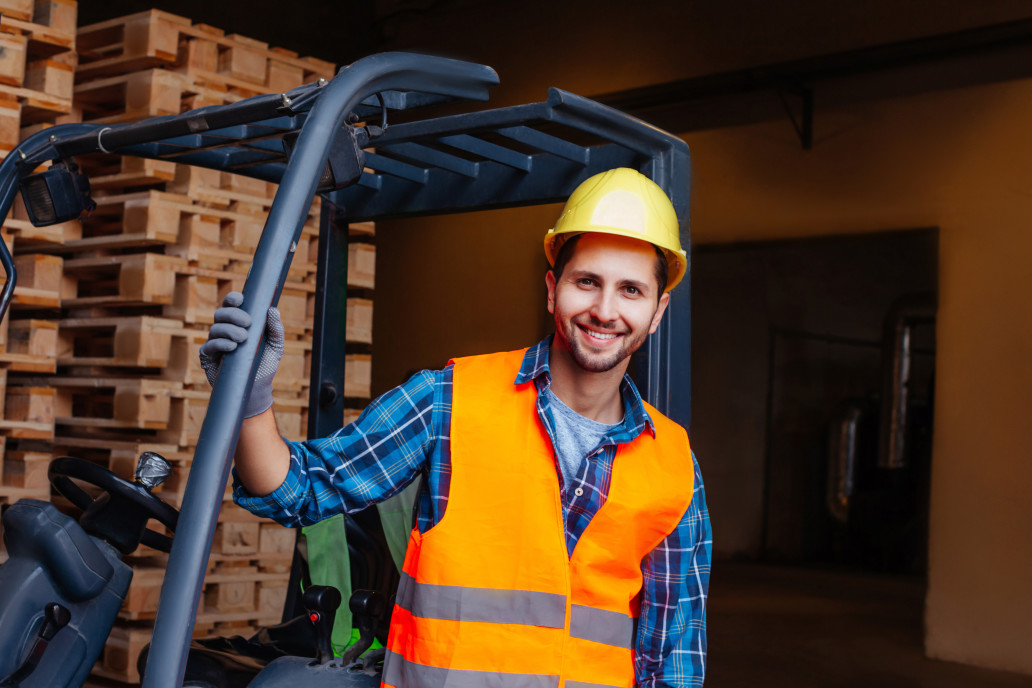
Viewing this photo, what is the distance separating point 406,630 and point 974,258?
658 centimetres

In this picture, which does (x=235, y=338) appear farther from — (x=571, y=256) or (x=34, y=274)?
(x=34, y=274)

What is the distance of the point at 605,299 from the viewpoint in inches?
91.4

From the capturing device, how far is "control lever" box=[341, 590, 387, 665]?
258cm

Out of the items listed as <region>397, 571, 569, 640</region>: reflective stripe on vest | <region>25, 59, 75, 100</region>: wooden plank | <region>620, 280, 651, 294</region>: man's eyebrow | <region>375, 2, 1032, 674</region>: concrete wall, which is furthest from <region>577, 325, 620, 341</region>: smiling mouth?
<region>375, 2, 1032, 674</region>: concrete wall

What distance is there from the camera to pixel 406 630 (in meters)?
2.31

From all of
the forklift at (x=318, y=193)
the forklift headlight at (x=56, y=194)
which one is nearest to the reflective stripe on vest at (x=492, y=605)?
the forklift at (x=318, y=193)

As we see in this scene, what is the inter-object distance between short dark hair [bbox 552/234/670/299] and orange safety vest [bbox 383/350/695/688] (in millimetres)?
278

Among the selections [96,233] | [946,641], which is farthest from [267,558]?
[946,641]

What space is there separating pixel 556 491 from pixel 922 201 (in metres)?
6.71

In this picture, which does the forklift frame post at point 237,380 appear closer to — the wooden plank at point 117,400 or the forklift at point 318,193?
the forklift at point 318,193

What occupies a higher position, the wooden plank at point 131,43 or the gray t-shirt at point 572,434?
the wooden plank at point 131,43

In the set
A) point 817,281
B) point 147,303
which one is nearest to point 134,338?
point 147,303

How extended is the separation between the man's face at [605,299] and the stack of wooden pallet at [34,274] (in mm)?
3091

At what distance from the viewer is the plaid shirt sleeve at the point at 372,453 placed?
2268 mm
